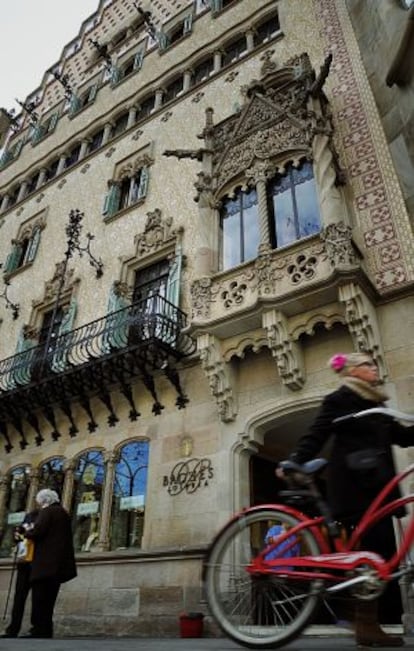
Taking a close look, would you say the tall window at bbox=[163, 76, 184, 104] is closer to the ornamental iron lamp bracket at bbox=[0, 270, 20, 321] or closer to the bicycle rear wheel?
the ornamental iron lamp bracket at bbox=[0, 270, 20, 321]

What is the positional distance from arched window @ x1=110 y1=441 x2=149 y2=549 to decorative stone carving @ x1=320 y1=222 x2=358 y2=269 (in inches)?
206

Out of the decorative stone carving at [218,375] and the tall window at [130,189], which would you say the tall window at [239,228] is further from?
the tall window at [130,189]

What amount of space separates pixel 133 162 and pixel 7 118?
537 inches

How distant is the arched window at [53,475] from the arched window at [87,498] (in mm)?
531

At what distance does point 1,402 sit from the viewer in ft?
40.5

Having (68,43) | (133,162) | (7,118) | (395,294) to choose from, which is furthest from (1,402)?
(68,43)

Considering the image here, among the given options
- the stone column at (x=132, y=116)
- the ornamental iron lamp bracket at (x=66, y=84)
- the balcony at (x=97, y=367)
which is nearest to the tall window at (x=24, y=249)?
the stone column at (x=132, y=116)

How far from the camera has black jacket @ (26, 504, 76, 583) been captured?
230 inches

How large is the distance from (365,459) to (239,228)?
806cm

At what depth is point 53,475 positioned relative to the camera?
11469 millimetres

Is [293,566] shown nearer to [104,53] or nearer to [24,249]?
[24,249]

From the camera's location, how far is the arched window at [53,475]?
11.2 meters

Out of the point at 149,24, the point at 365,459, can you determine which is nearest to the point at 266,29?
the point at 149,24

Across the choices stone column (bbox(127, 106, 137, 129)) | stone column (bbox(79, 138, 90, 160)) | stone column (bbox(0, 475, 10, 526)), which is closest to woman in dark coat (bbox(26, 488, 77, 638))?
stone column (bbox(0, 475, 10, 526))
